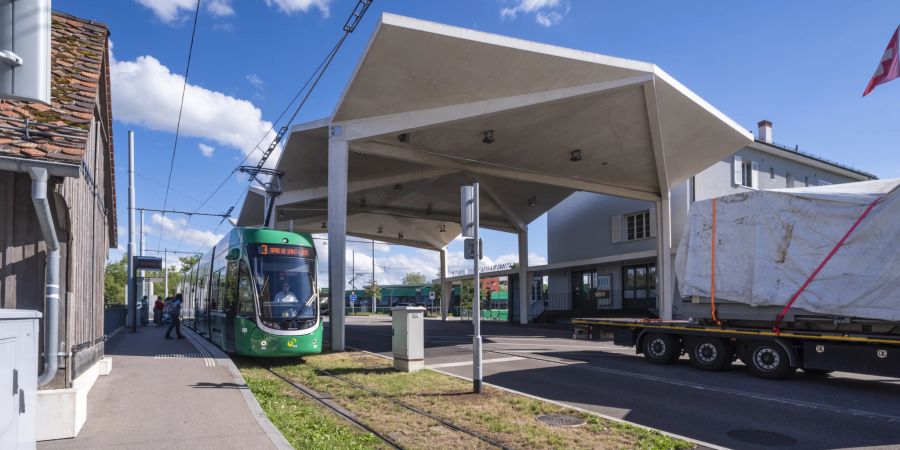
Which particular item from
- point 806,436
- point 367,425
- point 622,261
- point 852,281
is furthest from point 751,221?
point 622,261

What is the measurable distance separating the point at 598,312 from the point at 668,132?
1369 cm

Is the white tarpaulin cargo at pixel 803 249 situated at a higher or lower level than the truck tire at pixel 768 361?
higher

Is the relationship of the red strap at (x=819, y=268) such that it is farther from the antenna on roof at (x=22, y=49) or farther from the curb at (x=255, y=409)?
the antenna on roof at (x=22, y=49)

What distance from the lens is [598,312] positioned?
33.7 metres

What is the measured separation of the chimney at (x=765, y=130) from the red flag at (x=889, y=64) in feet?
83.0

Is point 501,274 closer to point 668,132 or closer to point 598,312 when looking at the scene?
point 598,312

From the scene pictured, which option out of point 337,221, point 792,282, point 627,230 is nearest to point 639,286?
point 627,230

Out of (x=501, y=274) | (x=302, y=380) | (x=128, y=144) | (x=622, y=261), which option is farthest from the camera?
(x=501, y=274)

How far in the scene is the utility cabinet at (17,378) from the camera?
350cm

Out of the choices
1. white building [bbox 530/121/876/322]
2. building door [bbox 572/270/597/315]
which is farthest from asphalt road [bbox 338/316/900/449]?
building door [bbox 572/270/597/315]

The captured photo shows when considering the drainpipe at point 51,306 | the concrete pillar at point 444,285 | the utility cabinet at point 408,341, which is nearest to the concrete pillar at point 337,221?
the utility cabinet at point 408,341

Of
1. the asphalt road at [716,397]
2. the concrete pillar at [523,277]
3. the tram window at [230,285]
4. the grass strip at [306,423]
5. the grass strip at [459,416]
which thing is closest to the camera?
the grass strip at [306,423]

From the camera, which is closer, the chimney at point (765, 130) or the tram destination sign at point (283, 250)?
the tram destination sign at point (283, 250)

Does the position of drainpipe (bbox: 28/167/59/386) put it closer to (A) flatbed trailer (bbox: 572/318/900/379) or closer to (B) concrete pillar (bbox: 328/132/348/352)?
(A) flatbed trailer (bbox: 572/318/900/379)
